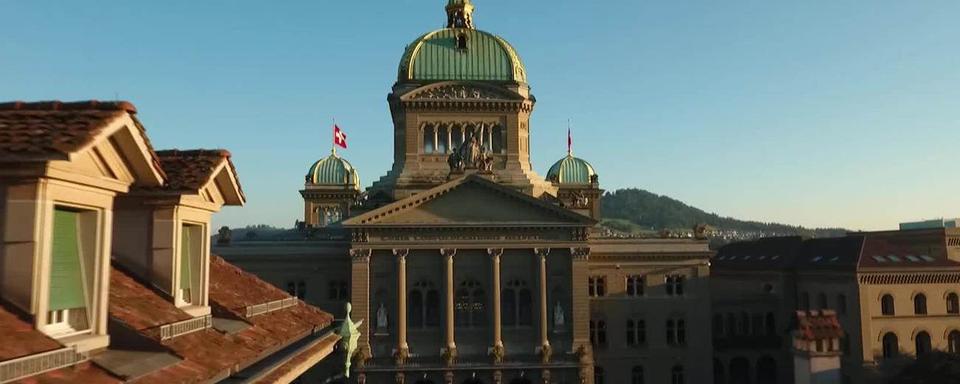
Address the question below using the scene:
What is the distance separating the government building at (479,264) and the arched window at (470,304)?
0.10 metres

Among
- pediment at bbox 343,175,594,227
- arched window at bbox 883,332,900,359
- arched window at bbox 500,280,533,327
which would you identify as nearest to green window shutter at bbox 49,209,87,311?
pediment at bbox 343,175,594,227

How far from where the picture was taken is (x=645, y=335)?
61.7 metres

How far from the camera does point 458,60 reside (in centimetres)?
6594

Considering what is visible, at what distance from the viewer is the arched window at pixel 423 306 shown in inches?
A: 2242

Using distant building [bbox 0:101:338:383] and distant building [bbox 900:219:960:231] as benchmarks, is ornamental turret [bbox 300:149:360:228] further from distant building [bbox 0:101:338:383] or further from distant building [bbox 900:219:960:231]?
distant building [bbox 0:101:338:383]

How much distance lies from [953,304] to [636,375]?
1093 inches

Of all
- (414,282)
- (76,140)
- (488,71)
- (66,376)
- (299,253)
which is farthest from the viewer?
(488,71)

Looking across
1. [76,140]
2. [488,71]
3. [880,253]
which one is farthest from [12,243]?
[880,253]

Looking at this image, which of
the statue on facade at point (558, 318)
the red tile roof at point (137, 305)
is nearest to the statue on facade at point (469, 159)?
the statue on facade at point (558, 318)

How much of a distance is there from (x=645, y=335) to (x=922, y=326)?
23.4 m

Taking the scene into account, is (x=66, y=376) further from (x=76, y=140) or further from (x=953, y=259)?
(x=953, y=259)

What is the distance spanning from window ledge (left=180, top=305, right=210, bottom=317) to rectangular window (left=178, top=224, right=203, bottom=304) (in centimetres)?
16

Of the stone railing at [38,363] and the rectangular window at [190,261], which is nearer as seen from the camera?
the stone railing at [38,363]

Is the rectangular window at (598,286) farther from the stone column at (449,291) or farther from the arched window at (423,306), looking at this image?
the arched window at (423,306)
